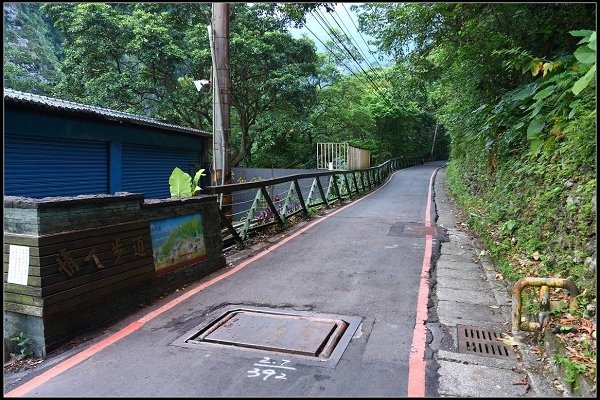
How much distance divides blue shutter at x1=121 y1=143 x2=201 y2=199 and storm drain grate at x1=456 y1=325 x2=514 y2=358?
837 cm

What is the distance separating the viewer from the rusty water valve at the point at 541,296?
348 cm

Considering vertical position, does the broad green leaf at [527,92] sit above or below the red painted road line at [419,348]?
above

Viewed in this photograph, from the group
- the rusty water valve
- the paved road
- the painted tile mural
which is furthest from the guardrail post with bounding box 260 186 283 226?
the rusty water valve

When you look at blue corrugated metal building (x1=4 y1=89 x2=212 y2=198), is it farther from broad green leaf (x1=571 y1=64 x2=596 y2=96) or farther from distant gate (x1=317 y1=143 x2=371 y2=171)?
distant gate (x1=317 y1=143 x2=371 y2=171)

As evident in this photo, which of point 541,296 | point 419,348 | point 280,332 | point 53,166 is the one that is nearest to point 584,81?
point 541,296

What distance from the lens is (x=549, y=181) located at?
5.32m

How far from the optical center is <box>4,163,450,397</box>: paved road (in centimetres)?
305

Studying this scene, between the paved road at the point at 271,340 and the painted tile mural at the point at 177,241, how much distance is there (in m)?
0.38

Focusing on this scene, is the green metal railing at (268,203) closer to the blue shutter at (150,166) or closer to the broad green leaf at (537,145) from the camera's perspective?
the blue shutter at (150,166)

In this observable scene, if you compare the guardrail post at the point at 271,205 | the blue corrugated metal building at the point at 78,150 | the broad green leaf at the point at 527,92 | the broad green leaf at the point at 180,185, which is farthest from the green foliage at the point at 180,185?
the broad green leaf at the point at 527,92

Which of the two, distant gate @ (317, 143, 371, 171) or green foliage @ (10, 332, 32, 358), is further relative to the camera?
distant gate @ (317, 143, 371, 171)

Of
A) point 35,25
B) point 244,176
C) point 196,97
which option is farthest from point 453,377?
point 35,25

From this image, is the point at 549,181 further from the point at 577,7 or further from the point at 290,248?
the point at 290,248

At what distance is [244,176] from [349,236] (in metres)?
11.3
